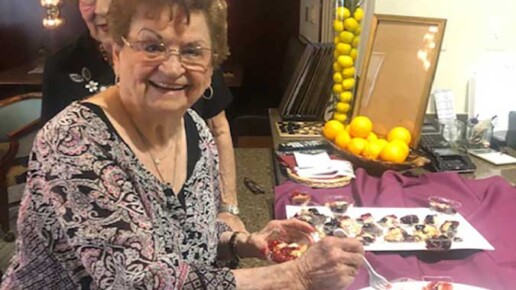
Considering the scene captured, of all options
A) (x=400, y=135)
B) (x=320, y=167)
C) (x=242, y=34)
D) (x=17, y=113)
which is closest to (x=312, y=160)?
(x=320, y=167)

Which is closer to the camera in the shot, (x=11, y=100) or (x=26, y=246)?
(x=26, y=246)

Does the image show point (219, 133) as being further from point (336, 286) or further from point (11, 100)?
point (11, 100)

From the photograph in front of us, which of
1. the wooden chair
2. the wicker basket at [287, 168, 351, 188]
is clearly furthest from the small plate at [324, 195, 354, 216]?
the wooden chair

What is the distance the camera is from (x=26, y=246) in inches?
34.8

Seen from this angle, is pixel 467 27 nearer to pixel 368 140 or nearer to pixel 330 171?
pixel 368 140

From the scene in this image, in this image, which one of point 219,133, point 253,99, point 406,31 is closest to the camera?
point 219,133

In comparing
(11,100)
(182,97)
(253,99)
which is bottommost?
(253,99)

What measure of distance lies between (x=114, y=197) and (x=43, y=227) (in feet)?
0.38

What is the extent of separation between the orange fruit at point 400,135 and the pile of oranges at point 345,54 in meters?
0.30

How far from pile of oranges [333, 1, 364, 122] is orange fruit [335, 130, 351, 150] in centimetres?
26

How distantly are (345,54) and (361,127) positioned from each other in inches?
13.5

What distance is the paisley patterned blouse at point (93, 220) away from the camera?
80cm

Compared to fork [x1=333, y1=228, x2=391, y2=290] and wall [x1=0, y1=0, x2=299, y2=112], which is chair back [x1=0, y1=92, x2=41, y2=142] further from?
fork [x1=333, y1=228, x2=391, y2=290]

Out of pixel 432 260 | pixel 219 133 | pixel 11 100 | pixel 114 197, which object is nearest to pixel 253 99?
pixel 11 100
